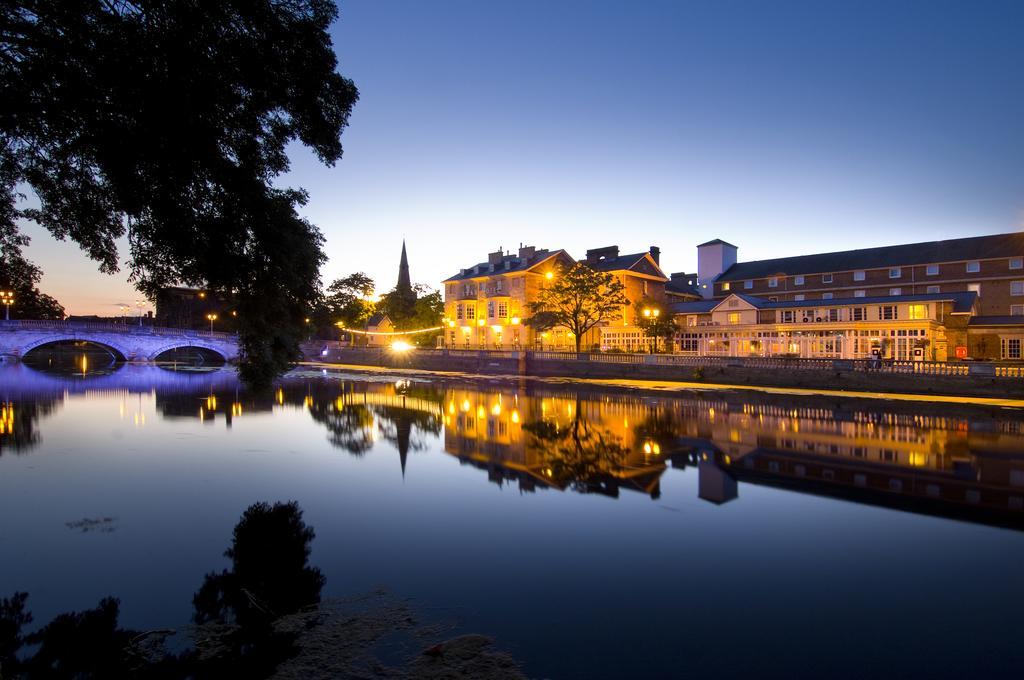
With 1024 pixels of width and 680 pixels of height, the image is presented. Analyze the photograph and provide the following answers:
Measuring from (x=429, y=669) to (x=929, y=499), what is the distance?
1272 centimetres

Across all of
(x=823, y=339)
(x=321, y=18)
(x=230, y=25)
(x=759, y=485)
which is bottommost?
(x=759, y=485)

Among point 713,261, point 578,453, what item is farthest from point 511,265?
point 578,453

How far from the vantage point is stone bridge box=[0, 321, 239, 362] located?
6531cm

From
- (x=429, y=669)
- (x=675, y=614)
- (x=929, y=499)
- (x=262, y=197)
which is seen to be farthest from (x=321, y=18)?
(x=929, y=499)

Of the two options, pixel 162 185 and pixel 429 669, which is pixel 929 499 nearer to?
pixel 429 669

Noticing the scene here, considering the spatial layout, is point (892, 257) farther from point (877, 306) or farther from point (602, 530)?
point (602, 530)

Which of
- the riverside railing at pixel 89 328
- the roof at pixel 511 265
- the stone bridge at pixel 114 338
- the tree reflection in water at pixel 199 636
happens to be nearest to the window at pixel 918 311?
the roof at pixel 511 265

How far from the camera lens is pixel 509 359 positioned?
192ft

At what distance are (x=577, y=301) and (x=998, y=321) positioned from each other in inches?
1421

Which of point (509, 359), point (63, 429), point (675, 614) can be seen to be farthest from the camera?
point (509, 359)

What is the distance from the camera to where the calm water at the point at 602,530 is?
6.65m

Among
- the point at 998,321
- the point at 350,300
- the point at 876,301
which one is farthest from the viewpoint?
the point at 350,300

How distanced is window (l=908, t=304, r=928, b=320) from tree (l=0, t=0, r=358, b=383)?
50983mm

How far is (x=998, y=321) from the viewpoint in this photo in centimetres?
4644
